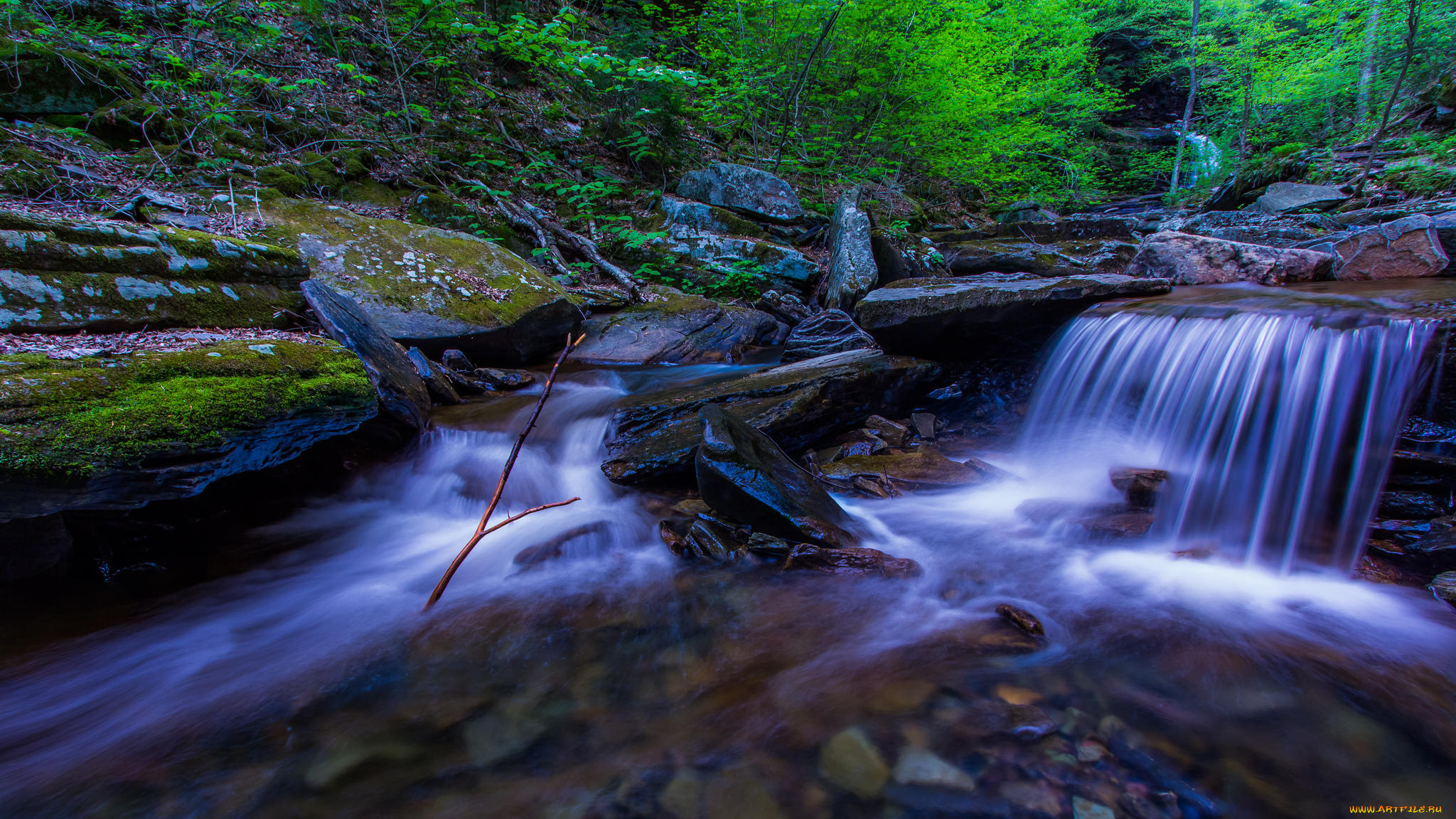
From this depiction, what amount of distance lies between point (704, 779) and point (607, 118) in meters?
11.6

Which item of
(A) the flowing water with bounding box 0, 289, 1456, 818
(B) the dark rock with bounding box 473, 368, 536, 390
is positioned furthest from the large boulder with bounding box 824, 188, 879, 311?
(B) the dark rock with bounding box 473, 368, 536, 390

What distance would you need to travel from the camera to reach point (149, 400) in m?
2.84

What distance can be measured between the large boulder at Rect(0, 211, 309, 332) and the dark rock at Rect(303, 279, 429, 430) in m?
0.30

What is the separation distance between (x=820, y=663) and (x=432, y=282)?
551cm

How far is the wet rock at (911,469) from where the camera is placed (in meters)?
4.51

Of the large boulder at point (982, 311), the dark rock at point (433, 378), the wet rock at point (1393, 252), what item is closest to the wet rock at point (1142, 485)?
the large boulder at point (982, 311)

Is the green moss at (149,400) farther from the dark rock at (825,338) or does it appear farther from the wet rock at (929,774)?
the dark rock at (825,338)

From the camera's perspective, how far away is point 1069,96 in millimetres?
17828

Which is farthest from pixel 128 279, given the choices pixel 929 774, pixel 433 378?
pixel 929 774

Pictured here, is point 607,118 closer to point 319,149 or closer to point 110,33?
point 319,149

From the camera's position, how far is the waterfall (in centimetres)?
322

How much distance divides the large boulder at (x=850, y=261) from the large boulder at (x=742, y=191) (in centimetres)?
146

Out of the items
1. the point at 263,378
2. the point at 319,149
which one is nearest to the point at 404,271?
the point at 263,378

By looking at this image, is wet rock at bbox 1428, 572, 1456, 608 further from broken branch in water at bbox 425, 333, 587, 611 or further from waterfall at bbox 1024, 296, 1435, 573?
broken branch in water at bbox 425, 333, 587, 611
